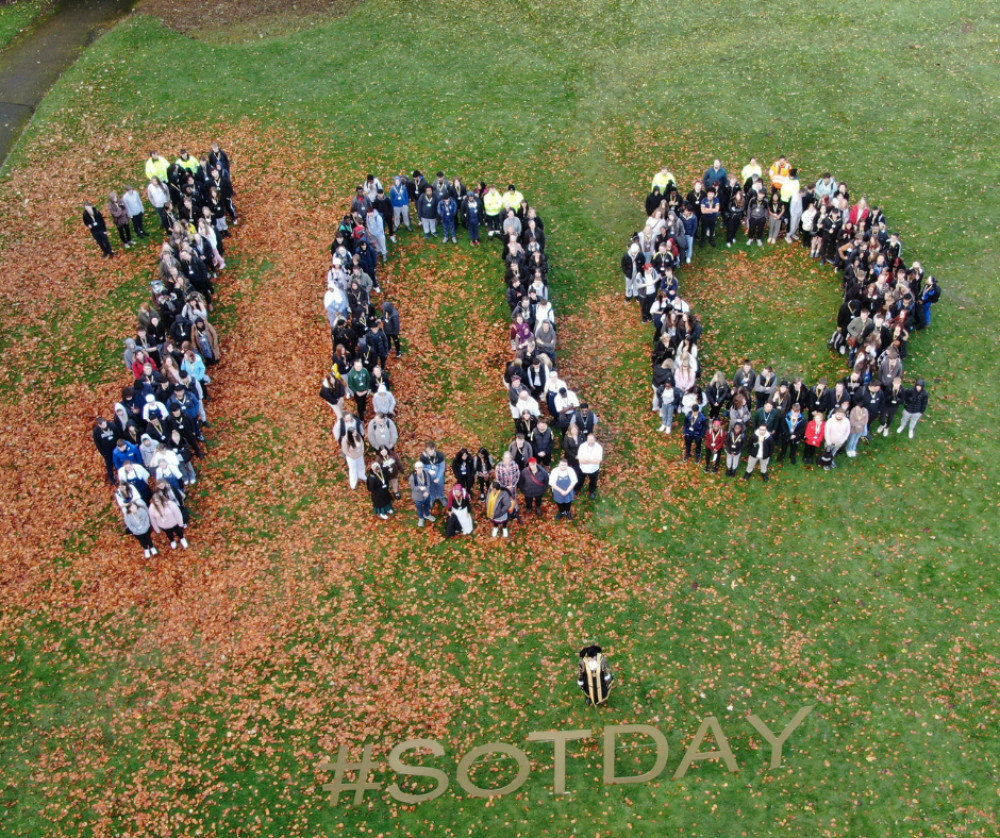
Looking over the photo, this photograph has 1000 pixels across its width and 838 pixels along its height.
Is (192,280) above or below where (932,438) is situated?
above

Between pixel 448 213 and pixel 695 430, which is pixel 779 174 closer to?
pixel 448 213

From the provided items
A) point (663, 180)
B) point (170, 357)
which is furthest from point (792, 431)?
point (170, 357)

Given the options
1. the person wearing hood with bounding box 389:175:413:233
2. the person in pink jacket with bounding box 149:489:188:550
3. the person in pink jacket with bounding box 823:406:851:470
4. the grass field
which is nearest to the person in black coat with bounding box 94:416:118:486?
the grass field

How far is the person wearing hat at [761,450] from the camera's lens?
63.4 ft

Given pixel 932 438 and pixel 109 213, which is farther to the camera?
pixel 109 213

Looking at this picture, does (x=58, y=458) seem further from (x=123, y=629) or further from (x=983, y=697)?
(x=983, y=697)

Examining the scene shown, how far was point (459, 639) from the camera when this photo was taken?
17188 millimetres

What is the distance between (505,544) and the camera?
1875 centimetres

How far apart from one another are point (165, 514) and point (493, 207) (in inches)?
492

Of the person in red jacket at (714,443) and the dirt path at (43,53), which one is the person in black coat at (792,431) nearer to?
the person in red jacket at (714,443)

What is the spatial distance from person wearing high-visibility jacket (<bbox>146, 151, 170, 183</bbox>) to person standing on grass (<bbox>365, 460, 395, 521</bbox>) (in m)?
13.7

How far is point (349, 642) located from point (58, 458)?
28.5 ft

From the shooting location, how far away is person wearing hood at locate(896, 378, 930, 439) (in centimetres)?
1991

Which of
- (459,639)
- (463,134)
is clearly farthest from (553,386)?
(463,134)
